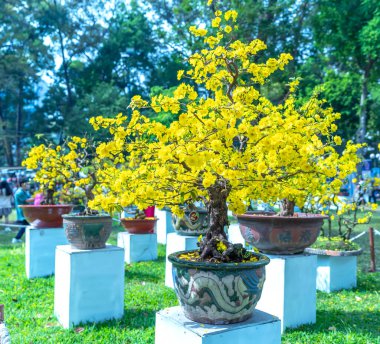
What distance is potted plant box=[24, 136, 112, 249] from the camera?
174 inches

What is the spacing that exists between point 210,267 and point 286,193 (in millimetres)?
777

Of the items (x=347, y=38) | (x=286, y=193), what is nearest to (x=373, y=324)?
(x=286, y=193)

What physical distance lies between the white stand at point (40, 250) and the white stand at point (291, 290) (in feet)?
11.4

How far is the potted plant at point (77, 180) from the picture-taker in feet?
14.5

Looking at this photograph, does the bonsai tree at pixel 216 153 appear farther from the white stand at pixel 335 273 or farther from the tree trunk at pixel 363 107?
the tree trunk at pixel 363 107

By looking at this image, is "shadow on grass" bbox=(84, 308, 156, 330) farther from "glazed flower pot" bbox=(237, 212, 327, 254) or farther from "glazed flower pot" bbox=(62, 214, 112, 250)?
"glazed flower pot" bbox=(237, 212, 327, 254)

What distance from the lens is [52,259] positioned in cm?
629

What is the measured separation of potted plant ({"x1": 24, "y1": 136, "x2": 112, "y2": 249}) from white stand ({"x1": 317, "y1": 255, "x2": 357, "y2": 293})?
275 centimetres

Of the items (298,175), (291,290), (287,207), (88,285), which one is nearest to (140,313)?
(88,285)

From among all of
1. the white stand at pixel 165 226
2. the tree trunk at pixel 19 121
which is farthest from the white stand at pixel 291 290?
the tree trunk at pixel 19 121

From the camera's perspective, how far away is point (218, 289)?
240cm

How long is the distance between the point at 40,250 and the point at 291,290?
3853mm

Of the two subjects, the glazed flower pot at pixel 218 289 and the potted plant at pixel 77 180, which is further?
the potted plant at pixel 77 180

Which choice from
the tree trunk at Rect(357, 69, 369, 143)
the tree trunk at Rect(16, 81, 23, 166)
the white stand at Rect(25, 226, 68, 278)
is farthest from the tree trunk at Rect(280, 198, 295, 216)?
the tree trunk at Rect(16, 81, 23, 166)
